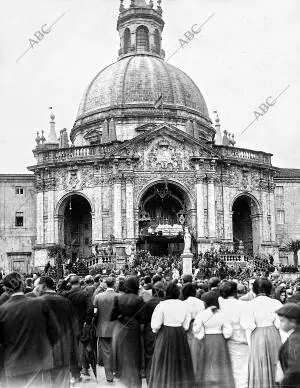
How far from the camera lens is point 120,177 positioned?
46.2m

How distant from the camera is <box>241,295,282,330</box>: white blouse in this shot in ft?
34.5

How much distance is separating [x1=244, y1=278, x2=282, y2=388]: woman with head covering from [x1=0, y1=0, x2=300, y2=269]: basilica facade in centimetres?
3433

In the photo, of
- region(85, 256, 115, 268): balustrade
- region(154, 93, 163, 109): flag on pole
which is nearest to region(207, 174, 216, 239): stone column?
region(85, 256, 115, 268): balustrade

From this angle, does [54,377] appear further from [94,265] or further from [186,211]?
[186,211]

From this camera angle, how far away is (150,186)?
153ft

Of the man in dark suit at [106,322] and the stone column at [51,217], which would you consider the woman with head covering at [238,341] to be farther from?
the stone column at [51,217]

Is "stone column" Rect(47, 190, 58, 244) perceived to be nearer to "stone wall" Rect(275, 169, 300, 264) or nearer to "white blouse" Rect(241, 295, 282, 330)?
"stone wall" Rect(275, 169, 300, 264)

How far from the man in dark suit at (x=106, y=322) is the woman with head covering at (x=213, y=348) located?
3.33 metres

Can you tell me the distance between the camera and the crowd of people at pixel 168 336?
29.0 feet

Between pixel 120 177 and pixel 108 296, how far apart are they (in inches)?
1289

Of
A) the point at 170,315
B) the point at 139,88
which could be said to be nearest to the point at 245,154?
the point at 139,88

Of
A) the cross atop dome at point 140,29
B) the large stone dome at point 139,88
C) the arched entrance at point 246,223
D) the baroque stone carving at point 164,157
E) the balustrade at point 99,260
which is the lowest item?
the balustrade at point 99,260

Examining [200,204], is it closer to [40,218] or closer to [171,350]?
[40,218]

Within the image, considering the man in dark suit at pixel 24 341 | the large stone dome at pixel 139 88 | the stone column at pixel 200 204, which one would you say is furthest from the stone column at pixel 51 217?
the man in dark suit at pixel 24 341
